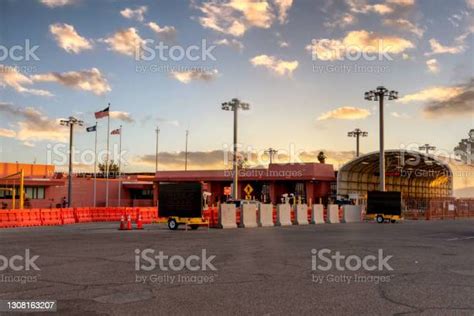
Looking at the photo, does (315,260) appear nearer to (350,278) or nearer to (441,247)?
(350,278)

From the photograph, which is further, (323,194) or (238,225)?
(323,194)

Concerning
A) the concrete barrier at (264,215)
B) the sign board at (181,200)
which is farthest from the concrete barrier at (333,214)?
the sign board at (181,200)

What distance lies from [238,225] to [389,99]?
3156 cm

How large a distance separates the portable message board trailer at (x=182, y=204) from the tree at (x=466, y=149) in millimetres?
87431

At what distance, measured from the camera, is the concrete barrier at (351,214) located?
149ft

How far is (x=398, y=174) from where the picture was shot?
7825cm

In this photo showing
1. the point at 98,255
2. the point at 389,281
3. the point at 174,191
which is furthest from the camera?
the point at 174,191

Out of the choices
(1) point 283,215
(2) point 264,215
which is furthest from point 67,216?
(1) point 283,215

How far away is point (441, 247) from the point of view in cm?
1944

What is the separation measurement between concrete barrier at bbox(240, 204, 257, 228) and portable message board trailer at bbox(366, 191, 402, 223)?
14.7 metres

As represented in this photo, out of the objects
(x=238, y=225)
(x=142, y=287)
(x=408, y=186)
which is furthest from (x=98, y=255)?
(x=408, y=186)

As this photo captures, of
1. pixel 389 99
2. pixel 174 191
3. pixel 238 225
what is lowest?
pixel 238 225

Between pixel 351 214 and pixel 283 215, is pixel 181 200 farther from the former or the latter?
pixel 351 214

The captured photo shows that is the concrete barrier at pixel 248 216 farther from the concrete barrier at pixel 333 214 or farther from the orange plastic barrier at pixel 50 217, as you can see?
the orange plastic barrier at pixel 50 217
